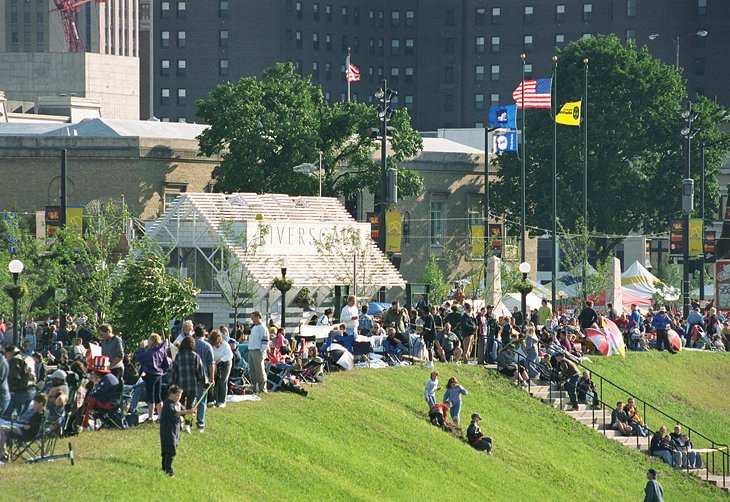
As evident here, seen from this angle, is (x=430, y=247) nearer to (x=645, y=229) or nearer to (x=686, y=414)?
(x=645, y=229)

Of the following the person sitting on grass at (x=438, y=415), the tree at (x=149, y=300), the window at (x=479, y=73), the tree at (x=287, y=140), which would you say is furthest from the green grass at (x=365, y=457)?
the window at (x=479, y=73)

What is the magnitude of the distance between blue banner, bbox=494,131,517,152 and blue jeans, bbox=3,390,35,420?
4684 centimetres

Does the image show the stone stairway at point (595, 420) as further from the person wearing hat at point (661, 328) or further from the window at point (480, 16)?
the window at point (480, 16)

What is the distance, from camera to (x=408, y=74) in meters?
146

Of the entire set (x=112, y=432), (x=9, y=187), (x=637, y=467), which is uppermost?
(x=9, y=187)

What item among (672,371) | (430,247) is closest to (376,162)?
(430,247)

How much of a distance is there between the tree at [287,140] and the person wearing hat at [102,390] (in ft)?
137

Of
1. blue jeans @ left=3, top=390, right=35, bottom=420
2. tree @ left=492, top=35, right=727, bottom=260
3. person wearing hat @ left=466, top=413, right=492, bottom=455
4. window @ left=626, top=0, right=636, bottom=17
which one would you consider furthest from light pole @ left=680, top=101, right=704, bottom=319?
window @ left=626, top=0, right=636, bottom=17

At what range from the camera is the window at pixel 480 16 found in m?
140

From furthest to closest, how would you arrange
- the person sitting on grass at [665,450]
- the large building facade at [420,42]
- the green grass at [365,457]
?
the large building facade at [420,42]
the person sitting on grass at [665,450]
the green grass at [365,457]

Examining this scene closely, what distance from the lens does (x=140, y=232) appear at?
63.4 meters

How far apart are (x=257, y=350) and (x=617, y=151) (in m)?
53.7

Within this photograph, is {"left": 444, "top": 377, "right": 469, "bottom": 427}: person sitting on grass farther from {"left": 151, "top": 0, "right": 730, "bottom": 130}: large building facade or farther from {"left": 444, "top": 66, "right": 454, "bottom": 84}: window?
{"left": 444, "top": 66, "right": 454, "bottom": 84}: window

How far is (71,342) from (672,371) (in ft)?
70.8
